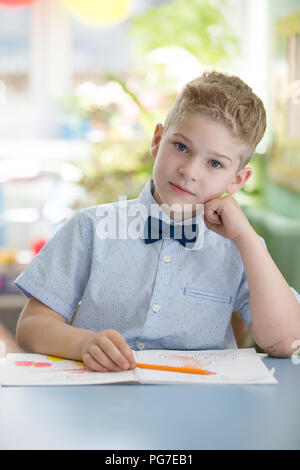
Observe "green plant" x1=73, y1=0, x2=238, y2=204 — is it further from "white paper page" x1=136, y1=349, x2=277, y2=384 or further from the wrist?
"white paper page" x1=136, y1=349, x2=277, y2=384

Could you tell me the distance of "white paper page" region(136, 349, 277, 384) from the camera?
85 cm

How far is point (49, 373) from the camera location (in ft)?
2.84

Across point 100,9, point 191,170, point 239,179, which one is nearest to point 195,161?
point 191,170

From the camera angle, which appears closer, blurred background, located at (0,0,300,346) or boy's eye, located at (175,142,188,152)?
boy's eye, located at (175,142,188,152)

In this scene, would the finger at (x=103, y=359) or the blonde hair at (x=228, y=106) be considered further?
the blonde hair at (x=228, y=106)

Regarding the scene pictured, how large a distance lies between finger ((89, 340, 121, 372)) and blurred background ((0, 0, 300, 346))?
468mm

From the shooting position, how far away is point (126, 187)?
307cm

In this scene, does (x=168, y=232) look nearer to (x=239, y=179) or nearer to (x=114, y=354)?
(x=239, y=179)

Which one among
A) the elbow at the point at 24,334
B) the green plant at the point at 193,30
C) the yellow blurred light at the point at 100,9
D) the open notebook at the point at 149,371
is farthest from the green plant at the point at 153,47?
the open notebook at the point at 149,371

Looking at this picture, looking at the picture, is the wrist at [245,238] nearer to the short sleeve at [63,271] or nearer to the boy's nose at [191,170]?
the boy's nose at [191,170]

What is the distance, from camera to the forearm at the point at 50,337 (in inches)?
37.1

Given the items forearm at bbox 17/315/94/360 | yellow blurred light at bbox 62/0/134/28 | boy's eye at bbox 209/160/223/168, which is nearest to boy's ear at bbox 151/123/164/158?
boy's eye at bbox 209/160/223/168

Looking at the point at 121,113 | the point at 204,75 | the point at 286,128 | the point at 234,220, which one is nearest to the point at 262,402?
the point at 234,220
